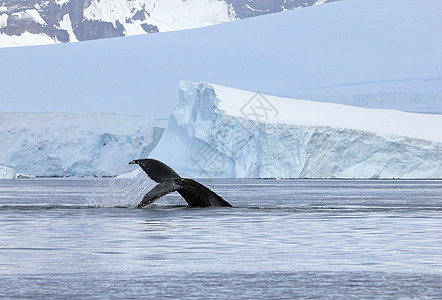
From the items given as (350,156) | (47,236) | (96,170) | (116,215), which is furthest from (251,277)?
(96,170)

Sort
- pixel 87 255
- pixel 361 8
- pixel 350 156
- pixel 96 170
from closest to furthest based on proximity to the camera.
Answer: pixel 87 255, pixel 350 156, pixel 96 170, pixel 361 8

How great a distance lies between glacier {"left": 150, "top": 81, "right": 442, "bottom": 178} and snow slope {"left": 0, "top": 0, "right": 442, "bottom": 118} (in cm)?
1816

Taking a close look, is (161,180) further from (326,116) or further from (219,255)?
(326,116)

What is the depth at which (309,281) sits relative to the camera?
7133 millimetres

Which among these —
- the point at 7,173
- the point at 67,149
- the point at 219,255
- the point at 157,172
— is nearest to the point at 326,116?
the point at 67,149

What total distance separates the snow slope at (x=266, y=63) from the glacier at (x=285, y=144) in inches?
715

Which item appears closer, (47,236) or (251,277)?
(251,277)

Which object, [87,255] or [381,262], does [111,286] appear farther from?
[381,262]

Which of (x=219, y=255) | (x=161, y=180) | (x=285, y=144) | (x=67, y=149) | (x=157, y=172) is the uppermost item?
(x=157, y=172)

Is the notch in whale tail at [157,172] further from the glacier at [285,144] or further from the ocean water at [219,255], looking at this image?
the glacier at [285,144]

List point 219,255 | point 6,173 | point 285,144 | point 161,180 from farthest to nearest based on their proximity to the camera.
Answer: point 6,173, point 285,144, point 161,180, point 219,255

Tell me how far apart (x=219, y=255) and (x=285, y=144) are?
3079cm

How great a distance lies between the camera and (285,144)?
3972 centimetres

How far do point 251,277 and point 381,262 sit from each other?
1.70m
